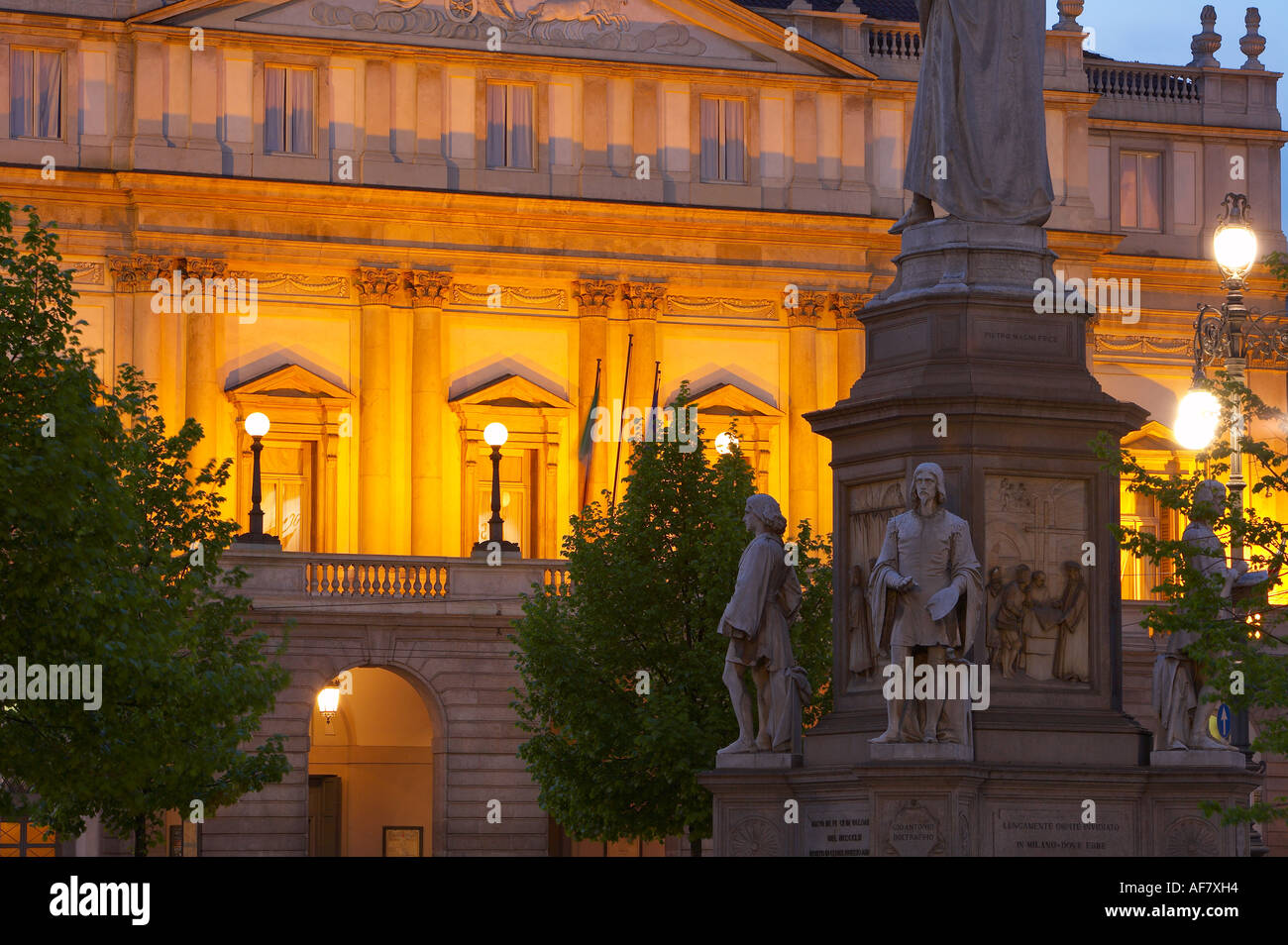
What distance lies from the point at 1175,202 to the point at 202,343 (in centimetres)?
2562

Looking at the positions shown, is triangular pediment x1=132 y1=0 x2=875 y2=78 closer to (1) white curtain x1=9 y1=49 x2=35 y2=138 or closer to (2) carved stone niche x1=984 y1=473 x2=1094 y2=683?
(1) white curtain x1=9 y1=49 x2=35 y2=138

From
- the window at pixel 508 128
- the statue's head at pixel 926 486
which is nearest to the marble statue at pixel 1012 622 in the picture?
the statue's head at pixel 926 486

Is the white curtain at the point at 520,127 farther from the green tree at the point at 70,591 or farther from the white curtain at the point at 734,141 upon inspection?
the green tree at the point at 70,591

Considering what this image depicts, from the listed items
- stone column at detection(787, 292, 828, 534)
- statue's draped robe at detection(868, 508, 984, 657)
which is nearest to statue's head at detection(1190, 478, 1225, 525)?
statue's draped robe at detection(868, 508, 984, 657)

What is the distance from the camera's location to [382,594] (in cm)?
5291

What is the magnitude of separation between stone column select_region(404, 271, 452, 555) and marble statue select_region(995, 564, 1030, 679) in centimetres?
4174

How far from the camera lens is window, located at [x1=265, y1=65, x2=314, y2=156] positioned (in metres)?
61.5

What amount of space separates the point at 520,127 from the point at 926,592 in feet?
151

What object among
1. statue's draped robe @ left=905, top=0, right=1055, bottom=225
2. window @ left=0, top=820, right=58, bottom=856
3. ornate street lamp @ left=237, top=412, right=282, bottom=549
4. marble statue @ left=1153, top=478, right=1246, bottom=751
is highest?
ornate street lamp @ left=237, top=412, right=282, bottom=549

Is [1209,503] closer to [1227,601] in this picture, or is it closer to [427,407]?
[1227,601]

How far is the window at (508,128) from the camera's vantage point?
6297cm

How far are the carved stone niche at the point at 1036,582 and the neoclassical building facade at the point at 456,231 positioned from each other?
3860 centimetres

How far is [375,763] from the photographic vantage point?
57.1 meters
